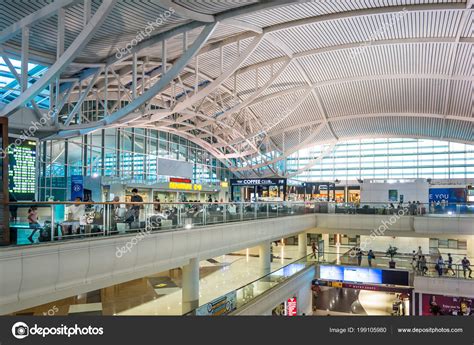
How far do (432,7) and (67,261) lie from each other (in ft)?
59.1

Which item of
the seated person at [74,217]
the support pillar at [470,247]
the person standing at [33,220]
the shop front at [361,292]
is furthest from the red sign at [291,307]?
the support pillar at [470,247]

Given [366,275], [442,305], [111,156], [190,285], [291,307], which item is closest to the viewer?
[190,285]

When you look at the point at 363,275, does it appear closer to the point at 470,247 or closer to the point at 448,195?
the point at 470,247

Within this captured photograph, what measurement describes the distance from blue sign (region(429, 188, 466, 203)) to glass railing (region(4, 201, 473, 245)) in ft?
76.6

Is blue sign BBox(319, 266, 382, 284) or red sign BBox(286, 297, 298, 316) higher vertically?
blue sign BBox(319, 266, 382, 284)

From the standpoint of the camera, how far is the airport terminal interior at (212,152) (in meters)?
9.90

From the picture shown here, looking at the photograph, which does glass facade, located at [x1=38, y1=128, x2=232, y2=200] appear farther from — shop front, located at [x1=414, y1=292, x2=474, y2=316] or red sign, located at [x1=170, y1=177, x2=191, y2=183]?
shop front, located at [x1=414, y1=292, x2=474, y2=316]

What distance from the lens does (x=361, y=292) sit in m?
25.4

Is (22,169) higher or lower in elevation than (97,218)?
higher

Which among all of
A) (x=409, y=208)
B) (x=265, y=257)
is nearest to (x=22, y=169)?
(x=265, y=257)

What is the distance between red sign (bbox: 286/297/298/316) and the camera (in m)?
19.0

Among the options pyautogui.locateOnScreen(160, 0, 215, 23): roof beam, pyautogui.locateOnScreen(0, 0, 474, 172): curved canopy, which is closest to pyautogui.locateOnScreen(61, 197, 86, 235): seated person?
pyautogui.locateOnScreen(0, 0, 474, 172): curved canopy

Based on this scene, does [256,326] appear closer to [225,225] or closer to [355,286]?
[225,225]

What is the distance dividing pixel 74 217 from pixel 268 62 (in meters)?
19.8
